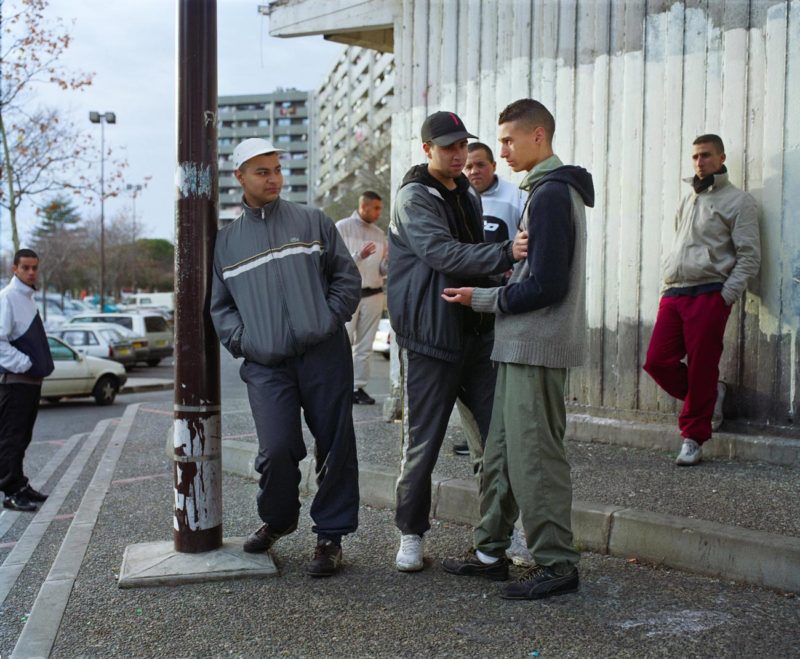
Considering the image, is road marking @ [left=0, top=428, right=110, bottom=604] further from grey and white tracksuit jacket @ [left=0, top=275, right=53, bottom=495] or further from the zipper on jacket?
the zipper on jacket

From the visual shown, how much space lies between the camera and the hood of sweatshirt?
11.9 ft

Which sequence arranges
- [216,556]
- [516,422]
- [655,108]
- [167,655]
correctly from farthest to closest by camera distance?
[655,108]
[216,556]
[516,422]
[167,655]

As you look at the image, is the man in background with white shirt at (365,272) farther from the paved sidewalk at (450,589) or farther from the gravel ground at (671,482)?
the paved sidewalk at (450,589)

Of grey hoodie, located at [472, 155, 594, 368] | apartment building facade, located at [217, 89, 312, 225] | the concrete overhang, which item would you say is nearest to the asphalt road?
the concrete overhang

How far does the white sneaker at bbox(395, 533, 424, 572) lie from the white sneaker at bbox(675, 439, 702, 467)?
2.33 m

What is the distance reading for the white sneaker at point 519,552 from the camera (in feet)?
13.6

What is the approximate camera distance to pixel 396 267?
4129mm

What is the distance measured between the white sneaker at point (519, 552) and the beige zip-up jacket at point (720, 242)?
241 centimetres

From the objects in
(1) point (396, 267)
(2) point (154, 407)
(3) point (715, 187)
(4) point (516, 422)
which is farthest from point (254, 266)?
(2) point (154, 407)

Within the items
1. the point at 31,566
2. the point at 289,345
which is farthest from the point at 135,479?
the point at 289,345

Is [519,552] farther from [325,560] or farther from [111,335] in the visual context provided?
[111,335]

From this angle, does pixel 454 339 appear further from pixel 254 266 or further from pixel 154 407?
pixel 154 407

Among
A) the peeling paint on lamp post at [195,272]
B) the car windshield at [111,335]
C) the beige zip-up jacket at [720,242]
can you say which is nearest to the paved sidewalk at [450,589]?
the peeling paint on lamp post at [195,272]

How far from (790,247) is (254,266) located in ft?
12.3
